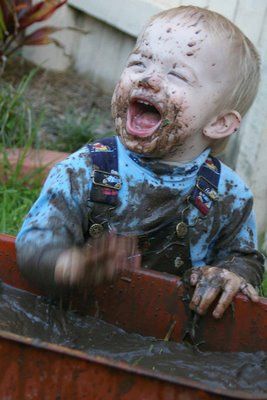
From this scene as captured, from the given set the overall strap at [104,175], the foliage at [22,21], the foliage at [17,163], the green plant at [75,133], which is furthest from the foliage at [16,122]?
the overall strap at [104,175]

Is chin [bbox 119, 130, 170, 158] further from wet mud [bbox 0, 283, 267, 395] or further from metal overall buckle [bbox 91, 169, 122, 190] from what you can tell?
wet mud [bbox 0, 283, 267, 395]

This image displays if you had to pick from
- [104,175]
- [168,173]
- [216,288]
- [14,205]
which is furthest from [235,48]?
[14,205]

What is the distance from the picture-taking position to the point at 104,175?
2.57 m

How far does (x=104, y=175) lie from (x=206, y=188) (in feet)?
1.28

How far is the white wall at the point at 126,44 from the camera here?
389 cm

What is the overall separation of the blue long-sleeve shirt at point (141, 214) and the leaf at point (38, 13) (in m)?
2.68

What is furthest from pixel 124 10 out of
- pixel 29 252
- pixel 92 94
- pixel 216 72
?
pixel 29 252

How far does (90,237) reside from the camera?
2.60 meters

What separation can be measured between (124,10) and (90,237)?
116 inches

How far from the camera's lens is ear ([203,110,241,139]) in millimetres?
2698

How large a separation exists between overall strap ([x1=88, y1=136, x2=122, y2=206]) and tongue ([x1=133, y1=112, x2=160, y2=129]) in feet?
0.60

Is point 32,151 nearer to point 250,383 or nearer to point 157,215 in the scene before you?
point 157,215

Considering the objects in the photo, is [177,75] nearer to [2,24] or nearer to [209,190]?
[209,190]

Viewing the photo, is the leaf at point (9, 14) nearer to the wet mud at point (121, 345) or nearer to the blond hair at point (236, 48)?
the blond hair at point (236, 48)
